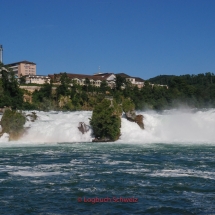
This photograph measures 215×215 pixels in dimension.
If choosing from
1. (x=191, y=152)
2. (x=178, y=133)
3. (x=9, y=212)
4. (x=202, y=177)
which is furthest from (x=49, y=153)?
(x=178, y=133)

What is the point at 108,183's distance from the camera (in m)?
12.4

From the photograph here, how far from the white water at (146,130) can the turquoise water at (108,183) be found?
31.2ft

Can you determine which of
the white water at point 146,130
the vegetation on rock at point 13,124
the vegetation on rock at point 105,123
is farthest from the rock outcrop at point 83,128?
the vegetation on rock at point 13,124

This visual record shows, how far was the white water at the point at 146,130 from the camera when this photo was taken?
28720 millimetres

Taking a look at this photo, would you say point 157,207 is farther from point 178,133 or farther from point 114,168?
point 178,133

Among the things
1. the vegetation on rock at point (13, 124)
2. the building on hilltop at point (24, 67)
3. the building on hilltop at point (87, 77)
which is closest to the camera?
the vegetation on rock at point (13, 124)

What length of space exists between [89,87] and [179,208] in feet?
181

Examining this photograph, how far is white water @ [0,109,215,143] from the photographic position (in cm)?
2872

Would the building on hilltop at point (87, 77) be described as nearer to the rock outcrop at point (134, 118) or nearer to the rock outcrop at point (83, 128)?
the rock outcrop at point (134, 118)

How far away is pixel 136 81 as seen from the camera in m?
101

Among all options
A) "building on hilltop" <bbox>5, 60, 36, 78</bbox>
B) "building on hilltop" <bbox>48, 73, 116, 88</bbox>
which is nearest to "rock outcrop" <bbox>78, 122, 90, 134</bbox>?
"building on hilltop" <bbox>48, 73, 116, 88</bbox>

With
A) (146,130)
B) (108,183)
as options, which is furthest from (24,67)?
(108,183)

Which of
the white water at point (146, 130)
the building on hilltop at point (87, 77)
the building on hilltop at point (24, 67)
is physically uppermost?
the building on hilltop at point (24, 67)

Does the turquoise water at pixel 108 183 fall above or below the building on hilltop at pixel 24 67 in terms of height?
below
